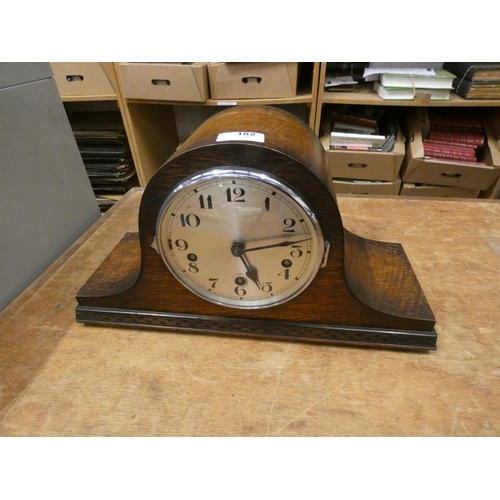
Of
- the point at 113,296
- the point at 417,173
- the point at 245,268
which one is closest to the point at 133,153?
the point at 113,296

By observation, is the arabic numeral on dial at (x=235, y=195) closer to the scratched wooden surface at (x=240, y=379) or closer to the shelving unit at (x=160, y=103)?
the scratched wooden surface at (x=240, y=379)

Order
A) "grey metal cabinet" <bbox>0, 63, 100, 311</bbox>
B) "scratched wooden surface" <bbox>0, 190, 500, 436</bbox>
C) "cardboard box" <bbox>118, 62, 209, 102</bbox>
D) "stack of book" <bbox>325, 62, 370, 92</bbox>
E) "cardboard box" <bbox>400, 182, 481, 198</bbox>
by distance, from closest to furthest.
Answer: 1. "scratched wooden surface" <bbox>0, 190, 500, 436</bbox>
2. "grey metal cabinet" <bbox>0, 63, 100, 311</bbox>
3. "cardboard box" <bbox>118, 62, 209, 102</bbox>
4. "stack of book" <bbox>325, 62, 370, 92</bbox>
5. "cardboard box" <bbox>400, 182, 481, 198</bbox>

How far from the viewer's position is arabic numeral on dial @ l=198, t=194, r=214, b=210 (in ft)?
2.04

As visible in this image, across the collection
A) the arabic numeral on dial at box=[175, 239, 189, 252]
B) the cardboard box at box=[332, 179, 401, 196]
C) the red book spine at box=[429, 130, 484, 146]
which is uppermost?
the arabic numeral on dial at box=[175, 239, 189, 252]

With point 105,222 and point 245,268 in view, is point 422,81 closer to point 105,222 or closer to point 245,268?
point 245,268

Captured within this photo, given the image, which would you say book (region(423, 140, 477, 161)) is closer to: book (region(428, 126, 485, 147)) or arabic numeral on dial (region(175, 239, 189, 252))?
book (region(428, 126, 485, 147))

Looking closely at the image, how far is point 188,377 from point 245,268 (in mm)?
242

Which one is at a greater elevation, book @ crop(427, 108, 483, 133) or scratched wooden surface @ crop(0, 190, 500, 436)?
book @ crop(427, 108, 483, 133)

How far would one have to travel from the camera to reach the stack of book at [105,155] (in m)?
1.70

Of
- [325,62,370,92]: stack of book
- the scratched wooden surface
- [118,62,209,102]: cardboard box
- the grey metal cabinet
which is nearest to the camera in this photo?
the scratched wooden surface

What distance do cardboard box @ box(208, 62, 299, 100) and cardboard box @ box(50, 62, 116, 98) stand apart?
1.54ft

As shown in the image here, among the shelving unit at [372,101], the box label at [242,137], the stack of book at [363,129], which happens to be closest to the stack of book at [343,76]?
the shelving unit at [372,101]

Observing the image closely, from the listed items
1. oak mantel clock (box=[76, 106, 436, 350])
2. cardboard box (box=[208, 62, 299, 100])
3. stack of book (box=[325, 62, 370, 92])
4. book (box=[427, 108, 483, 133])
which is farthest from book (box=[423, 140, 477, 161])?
oak mantel clock (box=[76, 106, 436, 350])

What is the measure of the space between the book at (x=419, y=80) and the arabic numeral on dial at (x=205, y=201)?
3.95ft
